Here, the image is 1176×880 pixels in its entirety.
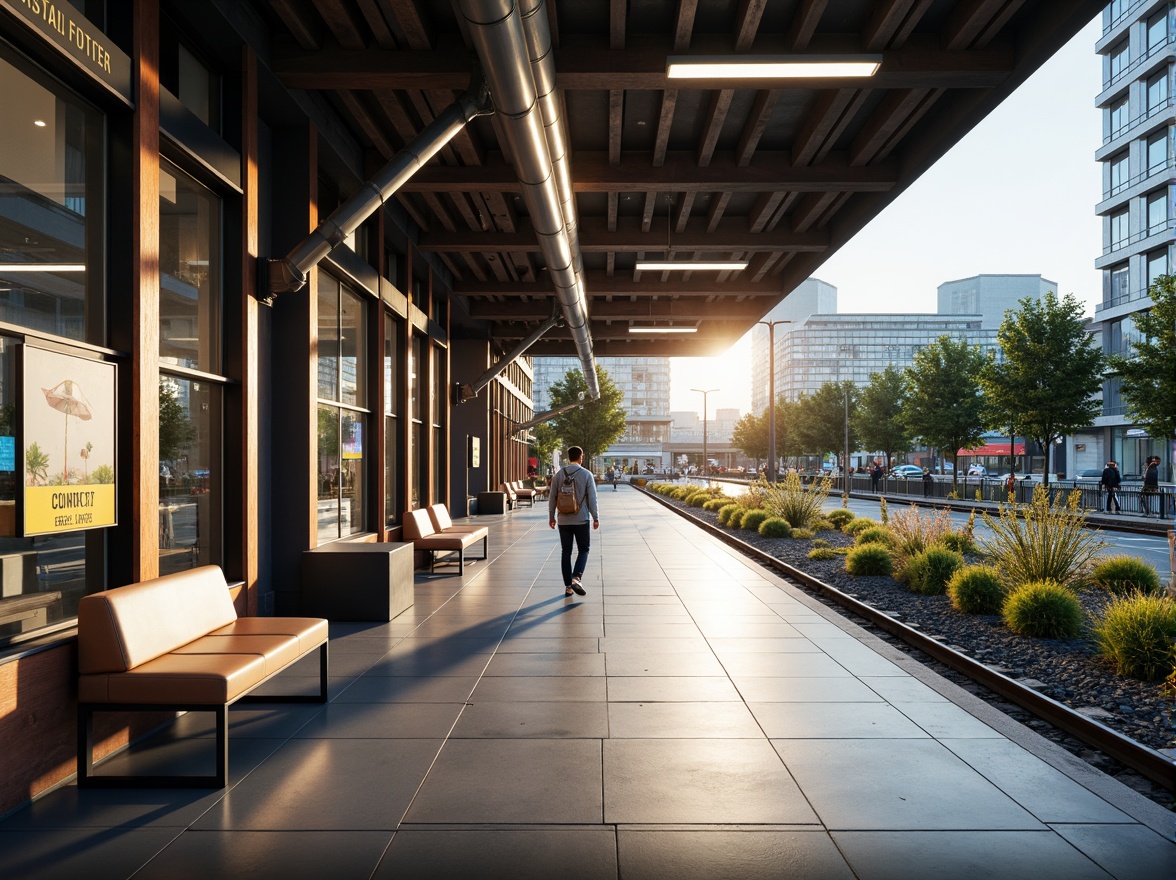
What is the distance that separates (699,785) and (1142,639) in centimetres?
412

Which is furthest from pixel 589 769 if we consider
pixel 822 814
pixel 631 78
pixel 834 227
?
pixel 834 227

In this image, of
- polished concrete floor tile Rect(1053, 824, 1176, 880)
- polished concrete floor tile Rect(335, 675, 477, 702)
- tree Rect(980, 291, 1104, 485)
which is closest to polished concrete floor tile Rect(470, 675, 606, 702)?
polished concrete floor tile Rect(335, 675, 477, 702)

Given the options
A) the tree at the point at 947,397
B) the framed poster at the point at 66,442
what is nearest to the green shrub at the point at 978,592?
the framed poster at the point at 66,442

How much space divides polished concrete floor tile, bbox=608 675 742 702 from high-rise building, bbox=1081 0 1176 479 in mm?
46736

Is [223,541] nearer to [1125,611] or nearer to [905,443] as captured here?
[1125,611]

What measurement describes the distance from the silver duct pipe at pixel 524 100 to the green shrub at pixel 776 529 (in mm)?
8109

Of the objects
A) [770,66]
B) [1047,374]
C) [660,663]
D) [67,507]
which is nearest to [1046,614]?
[660,663]

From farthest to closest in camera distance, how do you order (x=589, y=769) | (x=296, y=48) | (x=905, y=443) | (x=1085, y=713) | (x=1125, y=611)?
(x=905, y=443)
(x=296, y=48)
(x=1125, y=611)
(x=1085, y=713)
(x=589, y=769)

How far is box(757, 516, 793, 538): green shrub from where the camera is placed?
687 inches

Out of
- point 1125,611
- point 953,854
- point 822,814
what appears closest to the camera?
point 953,854

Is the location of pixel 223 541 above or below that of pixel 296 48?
below

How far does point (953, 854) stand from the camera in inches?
137

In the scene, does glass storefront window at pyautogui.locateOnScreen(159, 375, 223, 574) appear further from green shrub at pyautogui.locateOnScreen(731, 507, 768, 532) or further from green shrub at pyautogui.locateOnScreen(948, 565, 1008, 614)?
green shrub at pyautogui.locateOnScreen(731, 507, 768, 532)

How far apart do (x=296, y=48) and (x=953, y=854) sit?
8205 mm
